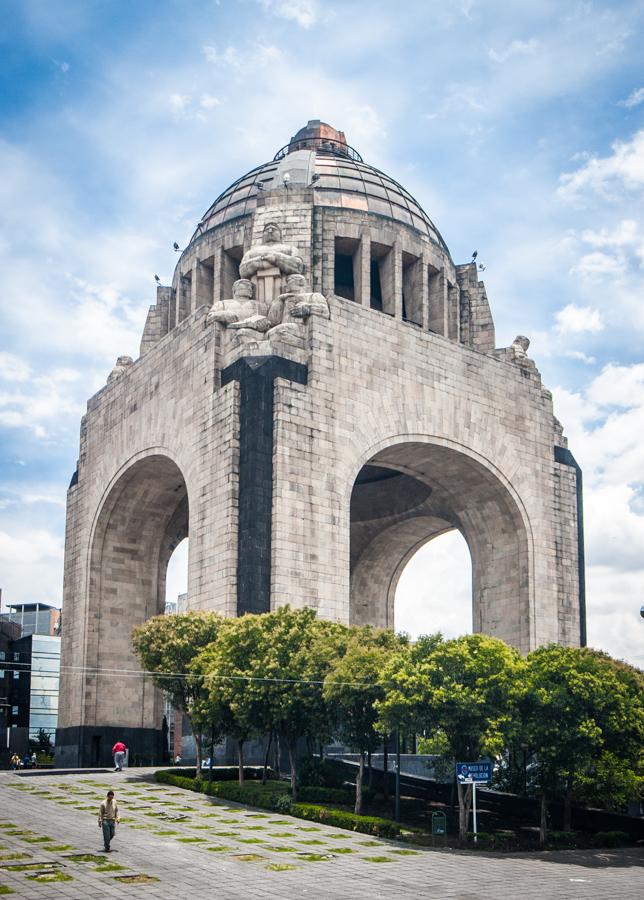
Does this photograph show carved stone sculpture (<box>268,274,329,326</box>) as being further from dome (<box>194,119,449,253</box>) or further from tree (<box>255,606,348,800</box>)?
tree (<box>255,606,348,800</box>)

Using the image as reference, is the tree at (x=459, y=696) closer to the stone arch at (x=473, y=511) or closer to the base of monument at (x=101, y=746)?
the stone arch at (x=473, y=511)

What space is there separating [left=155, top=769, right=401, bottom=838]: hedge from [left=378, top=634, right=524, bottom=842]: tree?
6.01 feet

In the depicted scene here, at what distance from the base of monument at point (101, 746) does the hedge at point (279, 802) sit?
10.7 meters

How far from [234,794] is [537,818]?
25.9ft

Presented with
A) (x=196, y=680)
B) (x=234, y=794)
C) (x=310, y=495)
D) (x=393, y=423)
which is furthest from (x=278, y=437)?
(x=234, y=794)

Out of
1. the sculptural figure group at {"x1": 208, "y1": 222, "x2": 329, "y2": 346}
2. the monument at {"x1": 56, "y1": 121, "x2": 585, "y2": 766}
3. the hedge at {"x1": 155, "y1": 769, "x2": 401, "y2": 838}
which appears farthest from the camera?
the sculptural figure group at {"x1": 208, "y1": 222, "x2": 329, "y2": 346}

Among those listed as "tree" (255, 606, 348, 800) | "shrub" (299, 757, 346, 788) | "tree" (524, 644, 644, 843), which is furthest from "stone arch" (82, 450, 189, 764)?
"tree" (524, 644, 644, 843)

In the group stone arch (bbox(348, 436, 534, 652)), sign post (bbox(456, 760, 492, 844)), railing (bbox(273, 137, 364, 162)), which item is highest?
railing (bbox(273, 137, 364, 162))

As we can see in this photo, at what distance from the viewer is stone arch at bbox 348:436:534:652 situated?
123 feet

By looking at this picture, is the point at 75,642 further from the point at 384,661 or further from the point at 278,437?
the point at 384,661

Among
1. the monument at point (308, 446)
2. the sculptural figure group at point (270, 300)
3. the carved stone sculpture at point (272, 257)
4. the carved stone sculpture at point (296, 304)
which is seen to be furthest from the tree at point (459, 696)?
the carved stone sculpture at point (272, 257)

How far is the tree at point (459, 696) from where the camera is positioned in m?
22.7

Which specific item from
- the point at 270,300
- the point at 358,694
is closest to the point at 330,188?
the point at 270,300

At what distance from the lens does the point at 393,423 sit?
35.5 m
